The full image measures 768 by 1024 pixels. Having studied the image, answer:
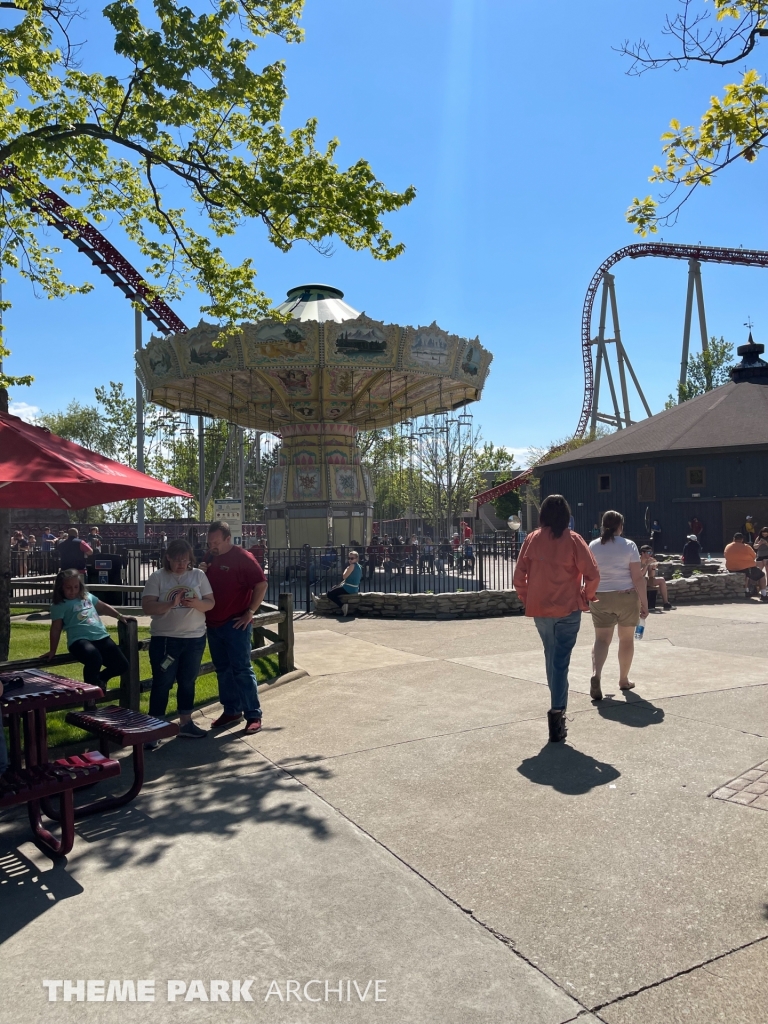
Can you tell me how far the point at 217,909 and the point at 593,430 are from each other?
5657 cm

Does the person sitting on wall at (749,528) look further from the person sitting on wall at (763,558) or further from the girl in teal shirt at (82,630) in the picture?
the girl in teal shirt at (82,630)

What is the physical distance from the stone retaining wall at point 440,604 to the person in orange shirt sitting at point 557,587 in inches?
320

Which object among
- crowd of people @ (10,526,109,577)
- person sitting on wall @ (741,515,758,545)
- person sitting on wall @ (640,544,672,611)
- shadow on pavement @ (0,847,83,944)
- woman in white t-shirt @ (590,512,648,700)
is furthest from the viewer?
person sitting on wall @ (741,515,758,545)

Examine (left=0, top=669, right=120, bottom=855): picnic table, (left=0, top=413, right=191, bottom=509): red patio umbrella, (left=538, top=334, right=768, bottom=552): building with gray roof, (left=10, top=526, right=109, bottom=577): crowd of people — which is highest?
(left=538, top=334, right=768, bottom=552): building with gray roof

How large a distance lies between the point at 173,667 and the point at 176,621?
397mm

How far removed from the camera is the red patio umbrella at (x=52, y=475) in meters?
4.83

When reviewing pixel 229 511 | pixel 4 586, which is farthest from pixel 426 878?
pixel 229 511

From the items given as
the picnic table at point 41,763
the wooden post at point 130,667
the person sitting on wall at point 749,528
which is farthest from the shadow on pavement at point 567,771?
the person sitting on wall at point 749,528

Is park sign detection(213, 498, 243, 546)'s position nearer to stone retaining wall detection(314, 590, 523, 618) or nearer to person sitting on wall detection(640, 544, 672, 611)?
stone retaining wall detection(314, 590, 523, 618)

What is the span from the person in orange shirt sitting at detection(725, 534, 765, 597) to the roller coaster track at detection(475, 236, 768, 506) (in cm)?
3538

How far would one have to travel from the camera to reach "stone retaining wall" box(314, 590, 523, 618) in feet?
46.8

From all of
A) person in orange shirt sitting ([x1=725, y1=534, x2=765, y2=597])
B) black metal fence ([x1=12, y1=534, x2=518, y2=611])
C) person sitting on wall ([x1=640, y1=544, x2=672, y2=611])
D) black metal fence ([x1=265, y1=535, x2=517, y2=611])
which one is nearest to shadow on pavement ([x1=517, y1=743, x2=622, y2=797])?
person sitting on wall ([x1=640, y1=544, x2=672, y2=611])

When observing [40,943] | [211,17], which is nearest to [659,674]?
[40,943]

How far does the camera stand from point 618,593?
24.2 feet
